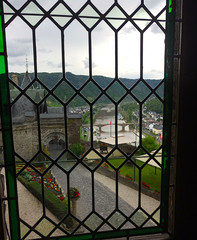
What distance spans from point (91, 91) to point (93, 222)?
2.81 ft

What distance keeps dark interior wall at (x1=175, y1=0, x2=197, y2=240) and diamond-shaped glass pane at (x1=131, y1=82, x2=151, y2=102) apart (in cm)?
22

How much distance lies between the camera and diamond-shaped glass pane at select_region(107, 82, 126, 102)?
4.13 ft

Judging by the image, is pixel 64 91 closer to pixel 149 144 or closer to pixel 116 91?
pixel 116 91

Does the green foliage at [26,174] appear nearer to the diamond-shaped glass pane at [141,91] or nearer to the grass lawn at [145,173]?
the grass lawn at [145,173]

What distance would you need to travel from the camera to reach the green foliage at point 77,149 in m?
1.28

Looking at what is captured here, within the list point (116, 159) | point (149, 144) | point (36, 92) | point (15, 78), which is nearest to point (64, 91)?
point (36, 92)

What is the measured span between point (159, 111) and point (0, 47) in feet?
3.28

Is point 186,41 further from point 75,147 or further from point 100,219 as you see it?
point 100,219

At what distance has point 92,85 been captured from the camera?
1.24 m

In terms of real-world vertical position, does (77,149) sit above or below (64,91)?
below

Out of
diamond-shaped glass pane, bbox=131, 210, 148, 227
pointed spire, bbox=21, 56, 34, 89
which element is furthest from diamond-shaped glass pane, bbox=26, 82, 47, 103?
diamond-shaped glass pane, bbox=131, 210, 148, 227

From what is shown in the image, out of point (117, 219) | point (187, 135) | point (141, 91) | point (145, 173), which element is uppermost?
point (141, 91)

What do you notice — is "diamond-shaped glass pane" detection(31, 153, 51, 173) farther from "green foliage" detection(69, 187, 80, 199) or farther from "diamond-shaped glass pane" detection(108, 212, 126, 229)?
"diamond-shaped glass pane" detection(108, 212, 126, 229)

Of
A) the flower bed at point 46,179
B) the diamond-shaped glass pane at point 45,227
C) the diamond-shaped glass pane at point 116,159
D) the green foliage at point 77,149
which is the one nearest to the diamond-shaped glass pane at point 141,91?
the diamond-shaped glass pane at point 116,159
